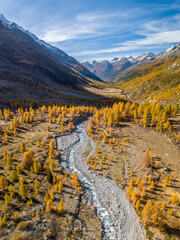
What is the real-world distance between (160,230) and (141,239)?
439 centimetres

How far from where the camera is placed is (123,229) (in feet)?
90.3

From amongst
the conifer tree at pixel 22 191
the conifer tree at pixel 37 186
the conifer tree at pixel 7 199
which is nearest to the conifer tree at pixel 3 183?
the conifer tree at pixel 7 199

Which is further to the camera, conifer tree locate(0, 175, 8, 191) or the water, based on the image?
conifer tree locate(0, 175, 8, 191)

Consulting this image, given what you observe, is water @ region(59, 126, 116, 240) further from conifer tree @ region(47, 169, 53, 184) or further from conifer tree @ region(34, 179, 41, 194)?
conifer tree @ region(34, 179, 41, 194)

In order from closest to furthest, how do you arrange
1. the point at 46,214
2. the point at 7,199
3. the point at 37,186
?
1. the point at 46,214
2. the point at 7,199
3. the point at 37,186

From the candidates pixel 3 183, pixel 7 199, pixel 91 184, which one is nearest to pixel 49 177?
pixel 7 199

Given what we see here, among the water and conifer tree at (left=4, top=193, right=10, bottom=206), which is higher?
conifer tree at (left=4, top=193, right=10, bottom=206)

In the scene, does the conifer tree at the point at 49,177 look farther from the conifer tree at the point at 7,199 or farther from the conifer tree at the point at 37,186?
the conifer tree at the point at 7,199

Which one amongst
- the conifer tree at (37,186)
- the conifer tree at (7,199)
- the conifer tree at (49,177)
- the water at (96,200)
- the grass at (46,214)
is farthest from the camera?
the conifer tree at (49,177)

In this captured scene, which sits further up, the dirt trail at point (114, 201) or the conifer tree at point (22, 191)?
the conifer tree at point (22, 191)

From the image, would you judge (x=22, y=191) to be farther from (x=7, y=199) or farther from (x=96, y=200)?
(x=96, y=200)

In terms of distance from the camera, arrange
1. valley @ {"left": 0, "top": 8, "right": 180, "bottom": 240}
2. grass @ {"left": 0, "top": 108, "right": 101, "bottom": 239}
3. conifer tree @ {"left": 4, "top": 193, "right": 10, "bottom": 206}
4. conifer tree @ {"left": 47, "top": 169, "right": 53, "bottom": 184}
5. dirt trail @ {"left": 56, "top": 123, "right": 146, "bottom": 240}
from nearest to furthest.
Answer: grass @ {"left": 0, "top": 108, "right": 101, "bottom": 239} < valley @ {"left": 0, "top": 8, "right": 180, "bottom": 240} < dirt trail @ {"left": 56, "top": 123, "right": 146, "bottom": 240} < conifer tree @ {"left": 4, "top": 193, "right": 10, "bottom": 206} < conifer tree @ {"left": 47, "top": 169, "right": 53, "bottom": 184}

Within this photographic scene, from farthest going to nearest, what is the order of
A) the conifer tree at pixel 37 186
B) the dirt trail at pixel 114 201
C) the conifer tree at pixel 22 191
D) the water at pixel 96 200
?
1. the conifer tree at pixel 37 186
2. the conifer tree at pixel 22 191
3. the water at pixel 96 200
4. the dirt trail at pixel 114 201

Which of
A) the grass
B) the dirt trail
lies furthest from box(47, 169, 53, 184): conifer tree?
the dirt trail
